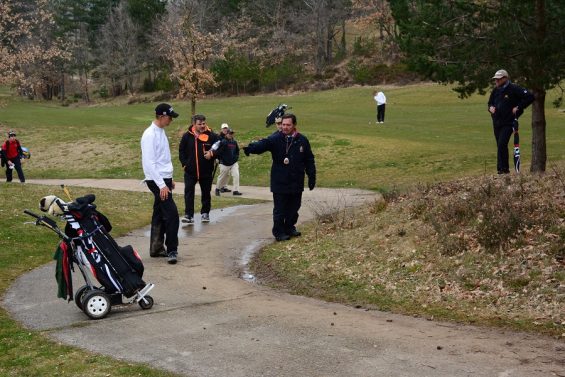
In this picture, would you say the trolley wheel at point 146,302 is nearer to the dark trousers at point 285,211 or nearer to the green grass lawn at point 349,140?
the dark trousers at point 285,211

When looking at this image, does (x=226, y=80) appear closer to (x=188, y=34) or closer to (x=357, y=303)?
(x=188, y=34)

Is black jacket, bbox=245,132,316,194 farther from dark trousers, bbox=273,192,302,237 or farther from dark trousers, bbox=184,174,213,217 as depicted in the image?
dark trousers, bbox=184,174,213,217

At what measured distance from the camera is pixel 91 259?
25.5ft

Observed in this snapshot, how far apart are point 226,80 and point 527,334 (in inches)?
2789

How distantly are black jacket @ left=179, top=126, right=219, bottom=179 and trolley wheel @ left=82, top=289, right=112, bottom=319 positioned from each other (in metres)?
6.45

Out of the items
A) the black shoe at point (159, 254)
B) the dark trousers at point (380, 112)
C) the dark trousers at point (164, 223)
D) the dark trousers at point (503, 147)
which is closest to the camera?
the dark trousers at point (164, 223)

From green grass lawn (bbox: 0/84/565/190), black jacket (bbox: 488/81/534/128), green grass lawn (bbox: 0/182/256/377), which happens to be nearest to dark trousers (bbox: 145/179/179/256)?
green grass lawn (bbox: 0/182/256/377)

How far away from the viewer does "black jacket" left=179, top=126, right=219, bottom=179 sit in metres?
14.0

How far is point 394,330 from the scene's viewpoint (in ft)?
22.9

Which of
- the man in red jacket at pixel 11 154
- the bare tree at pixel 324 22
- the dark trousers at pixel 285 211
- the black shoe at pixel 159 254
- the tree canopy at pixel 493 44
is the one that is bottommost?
the black shoe at pixel 159 254

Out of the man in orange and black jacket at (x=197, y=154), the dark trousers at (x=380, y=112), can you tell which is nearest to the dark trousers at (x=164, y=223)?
the man in orange and black jacket at (x=197, y=154)

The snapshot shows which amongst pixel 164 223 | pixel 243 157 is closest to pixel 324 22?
pixel 243 157

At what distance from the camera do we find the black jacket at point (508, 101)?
43.7 feet

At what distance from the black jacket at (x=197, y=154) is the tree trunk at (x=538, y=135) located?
6.96 m
